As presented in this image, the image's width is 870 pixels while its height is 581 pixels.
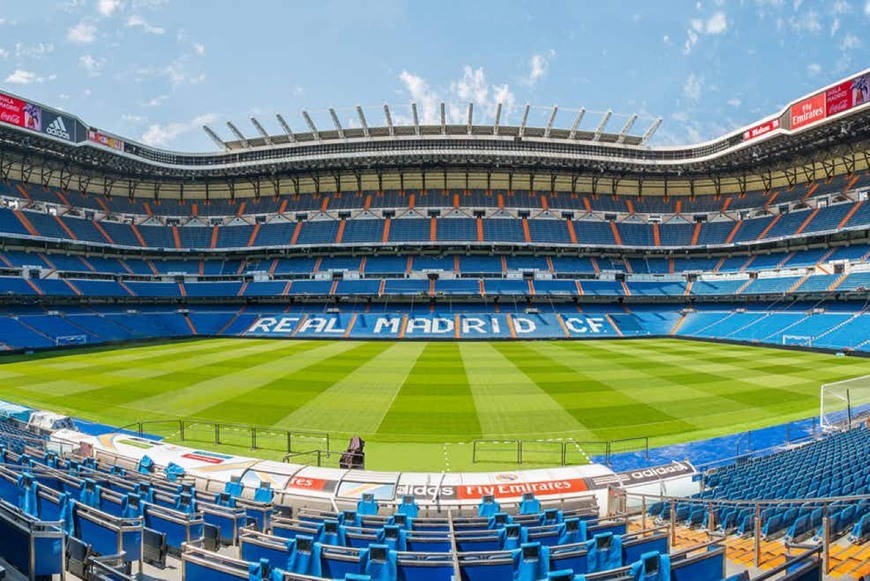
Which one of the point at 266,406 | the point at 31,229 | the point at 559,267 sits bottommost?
the point at 266,406

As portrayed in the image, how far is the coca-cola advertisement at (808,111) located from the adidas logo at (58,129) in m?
72.1

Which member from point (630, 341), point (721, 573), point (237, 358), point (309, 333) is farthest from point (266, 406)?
point (630, 341)

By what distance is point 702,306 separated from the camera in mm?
55844

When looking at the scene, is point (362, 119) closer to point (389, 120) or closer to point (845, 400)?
point (389, 120)

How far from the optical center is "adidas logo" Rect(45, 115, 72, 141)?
4766cm

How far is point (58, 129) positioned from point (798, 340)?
72484 mm

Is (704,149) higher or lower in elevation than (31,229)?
higher

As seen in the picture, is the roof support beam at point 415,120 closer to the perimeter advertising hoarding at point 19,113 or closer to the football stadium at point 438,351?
the football stadium at point 438,351

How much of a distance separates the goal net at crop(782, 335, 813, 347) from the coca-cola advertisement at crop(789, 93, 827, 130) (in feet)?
65.5

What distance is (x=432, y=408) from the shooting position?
21.1 m

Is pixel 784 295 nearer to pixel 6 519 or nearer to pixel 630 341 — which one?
pixel 630 341

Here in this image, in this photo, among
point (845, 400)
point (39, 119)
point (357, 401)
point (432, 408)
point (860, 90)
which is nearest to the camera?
point (845, 400)

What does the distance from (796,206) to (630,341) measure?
28.0m

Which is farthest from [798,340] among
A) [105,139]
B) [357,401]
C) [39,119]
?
[39,119]
